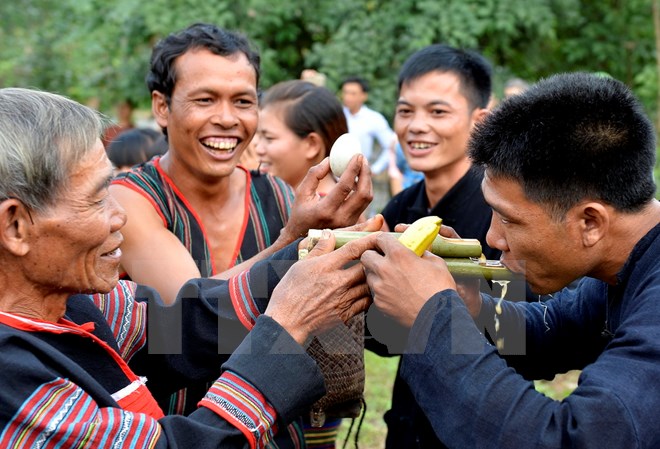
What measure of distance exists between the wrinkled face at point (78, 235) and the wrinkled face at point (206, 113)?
125 centimetres

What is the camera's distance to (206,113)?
3379 mm

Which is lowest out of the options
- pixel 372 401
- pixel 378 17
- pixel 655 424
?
pixel 372 401

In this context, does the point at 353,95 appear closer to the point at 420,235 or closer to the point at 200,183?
the point at 200,183

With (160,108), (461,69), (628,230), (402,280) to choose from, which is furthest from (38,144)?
(461,69)

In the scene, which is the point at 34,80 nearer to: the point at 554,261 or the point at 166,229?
the point at 166,229

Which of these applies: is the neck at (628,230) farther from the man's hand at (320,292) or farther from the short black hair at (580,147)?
the man's hand at (320,292)

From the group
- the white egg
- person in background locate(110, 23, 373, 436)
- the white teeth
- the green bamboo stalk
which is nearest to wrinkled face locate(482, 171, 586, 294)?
the green bamboo stalk

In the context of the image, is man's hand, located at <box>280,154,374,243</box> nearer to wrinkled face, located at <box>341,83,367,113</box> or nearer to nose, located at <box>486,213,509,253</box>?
nose, located at <box>486,213,509,253</box>

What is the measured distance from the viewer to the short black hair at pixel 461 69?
4.25 metres

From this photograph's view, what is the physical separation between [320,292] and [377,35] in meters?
10.9

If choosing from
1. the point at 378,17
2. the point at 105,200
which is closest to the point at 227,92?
the point at 105,200

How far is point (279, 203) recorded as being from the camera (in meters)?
3.48

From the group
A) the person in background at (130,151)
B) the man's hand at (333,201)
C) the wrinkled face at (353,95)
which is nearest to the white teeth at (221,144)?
Answer: the man's hand at (333,201)

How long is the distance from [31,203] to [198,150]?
150cm
